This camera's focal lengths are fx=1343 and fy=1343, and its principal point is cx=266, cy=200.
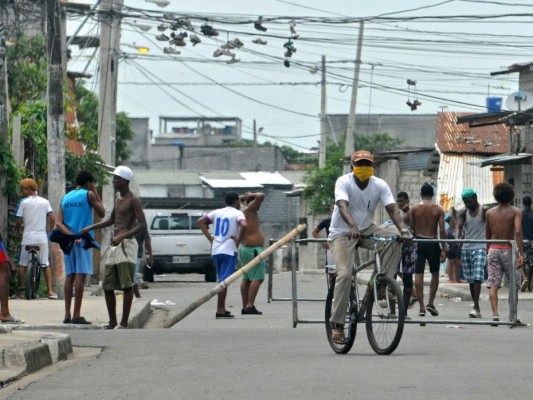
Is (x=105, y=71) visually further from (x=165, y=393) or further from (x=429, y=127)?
(x=429, y=127)

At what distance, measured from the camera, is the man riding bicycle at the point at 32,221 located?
19.9 metres

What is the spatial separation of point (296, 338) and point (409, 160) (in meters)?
35.0

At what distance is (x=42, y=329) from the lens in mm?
14805

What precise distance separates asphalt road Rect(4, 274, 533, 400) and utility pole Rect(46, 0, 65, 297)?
7.61m

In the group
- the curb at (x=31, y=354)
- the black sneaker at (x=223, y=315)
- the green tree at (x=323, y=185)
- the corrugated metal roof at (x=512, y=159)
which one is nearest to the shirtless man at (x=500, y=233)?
the black sneaker at (x=223, y=315)

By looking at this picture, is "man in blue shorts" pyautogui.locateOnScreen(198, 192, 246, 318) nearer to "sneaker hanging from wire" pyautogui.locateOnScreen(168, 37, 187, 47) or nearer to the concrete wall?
"sneaker hanging from wire" pyautogui.locateOnScreen(168, 37, 187, 47)

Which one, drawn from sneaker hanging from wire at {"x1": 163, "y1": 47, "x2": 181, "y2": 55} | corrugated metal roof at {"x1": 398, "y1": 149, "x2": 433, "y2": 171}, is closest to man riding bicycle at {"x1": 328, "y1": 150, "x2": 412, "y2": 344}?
sneaker hanging from wire at {"x1": 163, "y1": 47, "x2": 181, "y2": 55}

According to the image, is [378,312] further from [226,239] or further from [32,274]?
[32,274]

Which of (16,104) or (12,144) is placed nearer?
(12,144)

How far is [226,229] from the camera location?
18328mm

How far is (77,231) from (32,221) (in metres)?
4.86

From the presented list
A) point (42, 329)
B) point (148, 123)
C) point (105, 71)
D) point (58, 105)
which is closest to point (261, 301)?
point (58, 105)

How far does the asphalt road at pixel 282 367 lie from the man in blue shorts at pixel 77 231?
2.82ft

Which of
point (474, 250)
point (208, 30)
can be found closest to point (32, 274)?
point (474, 250)
